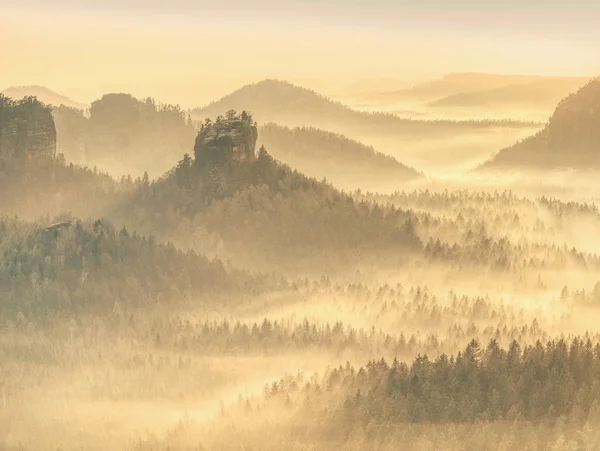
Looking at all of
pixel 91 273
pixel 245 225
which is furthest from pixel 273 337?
pixel 245 225

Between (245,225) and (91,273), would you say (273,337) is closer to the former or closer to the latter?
(91,273)

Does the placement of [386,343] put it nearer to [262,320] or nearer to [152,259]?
[262,320]

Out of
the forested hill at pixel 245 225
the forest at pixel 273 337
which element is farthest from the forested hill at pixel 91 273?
the forested hill at pixel 245 225

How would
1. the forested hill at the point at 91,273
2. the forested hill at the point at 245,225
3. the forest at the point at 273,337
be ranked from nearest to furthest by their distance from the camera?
the forest at the point at 273,337
the forested hill at the point at 91,273
the forested hill at the point at 245,225

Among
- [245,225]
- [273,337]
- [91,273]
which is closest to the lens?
[273,337]

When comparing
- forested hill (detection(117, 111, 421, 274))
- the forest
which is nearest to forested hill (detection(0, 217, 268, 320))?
the forest

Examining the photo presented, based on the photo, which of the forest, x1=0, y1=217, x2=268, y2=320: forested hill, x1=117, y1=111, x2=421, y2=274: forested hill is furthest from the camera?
x1=117, y1=111, x2=421, y2=274: forested hill

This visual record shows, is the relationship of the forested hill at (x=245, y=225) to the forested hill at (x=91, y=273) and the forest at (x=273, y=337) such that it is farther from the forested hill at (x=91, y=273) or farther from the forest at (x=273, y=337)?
the forested hill at (x=91, y=273)

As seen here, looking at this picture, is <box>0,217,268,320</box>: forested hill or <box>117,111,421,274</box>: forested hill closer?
<box>0,217,268,320</box>: forested hill

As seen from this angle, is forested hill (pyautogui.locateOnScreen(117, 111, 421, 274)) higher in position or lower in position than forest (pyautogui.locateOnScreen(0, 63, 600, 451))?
higher

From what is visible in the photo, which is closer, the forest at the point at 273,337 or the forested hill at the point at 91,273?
the forest at the point at 273,337

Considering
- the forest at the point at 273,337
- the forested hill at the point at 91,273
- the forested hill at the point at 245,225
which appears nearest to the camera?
the forest at the point at 273,337

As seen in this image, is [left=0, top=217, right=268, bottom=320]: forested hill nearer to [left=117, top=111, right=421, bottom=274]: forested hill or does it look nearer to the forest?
the forest
